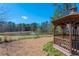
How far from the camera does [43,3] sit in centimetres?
1527

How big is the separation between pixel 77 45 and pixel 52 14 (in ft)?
5.02

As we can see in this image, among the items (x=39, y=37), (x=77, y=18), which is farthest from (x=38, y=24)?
(x=77, y=18)

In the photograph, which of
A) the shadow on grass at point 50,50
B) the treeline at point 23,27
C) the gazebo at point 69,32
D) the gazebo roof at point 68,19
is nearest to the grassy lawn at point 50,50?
the shadow on grass at point 50,50

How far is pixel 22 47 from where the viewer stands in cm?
1555

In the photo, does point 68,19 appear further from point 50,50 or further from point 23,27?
point 23,27

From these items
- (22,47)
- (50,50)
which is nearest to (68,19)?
(50,50)

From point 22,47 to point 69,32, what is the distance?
1.87 meters

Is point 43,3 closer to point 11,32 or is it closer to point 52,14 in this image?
point 52,14

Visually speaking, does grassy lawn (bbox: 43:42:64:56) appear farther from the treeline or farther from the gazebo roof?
the gazebo roof

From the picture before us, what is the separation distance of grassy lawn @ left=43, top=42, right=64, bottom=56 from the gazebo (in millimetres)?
198

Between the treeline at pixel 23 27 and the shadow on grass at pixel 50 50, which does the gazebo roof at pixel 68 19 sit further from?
the shadow on grass at pixel 50 50

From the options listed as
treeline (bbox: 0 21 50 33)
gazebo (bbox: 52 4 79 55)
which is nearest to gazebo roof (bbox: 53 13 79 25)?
gazebo (bbox: 52 4 79 55)

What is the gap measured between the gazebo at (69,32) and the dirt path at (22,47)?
0.75 meters

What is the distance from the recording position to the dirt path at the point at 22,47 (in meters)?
15.5
